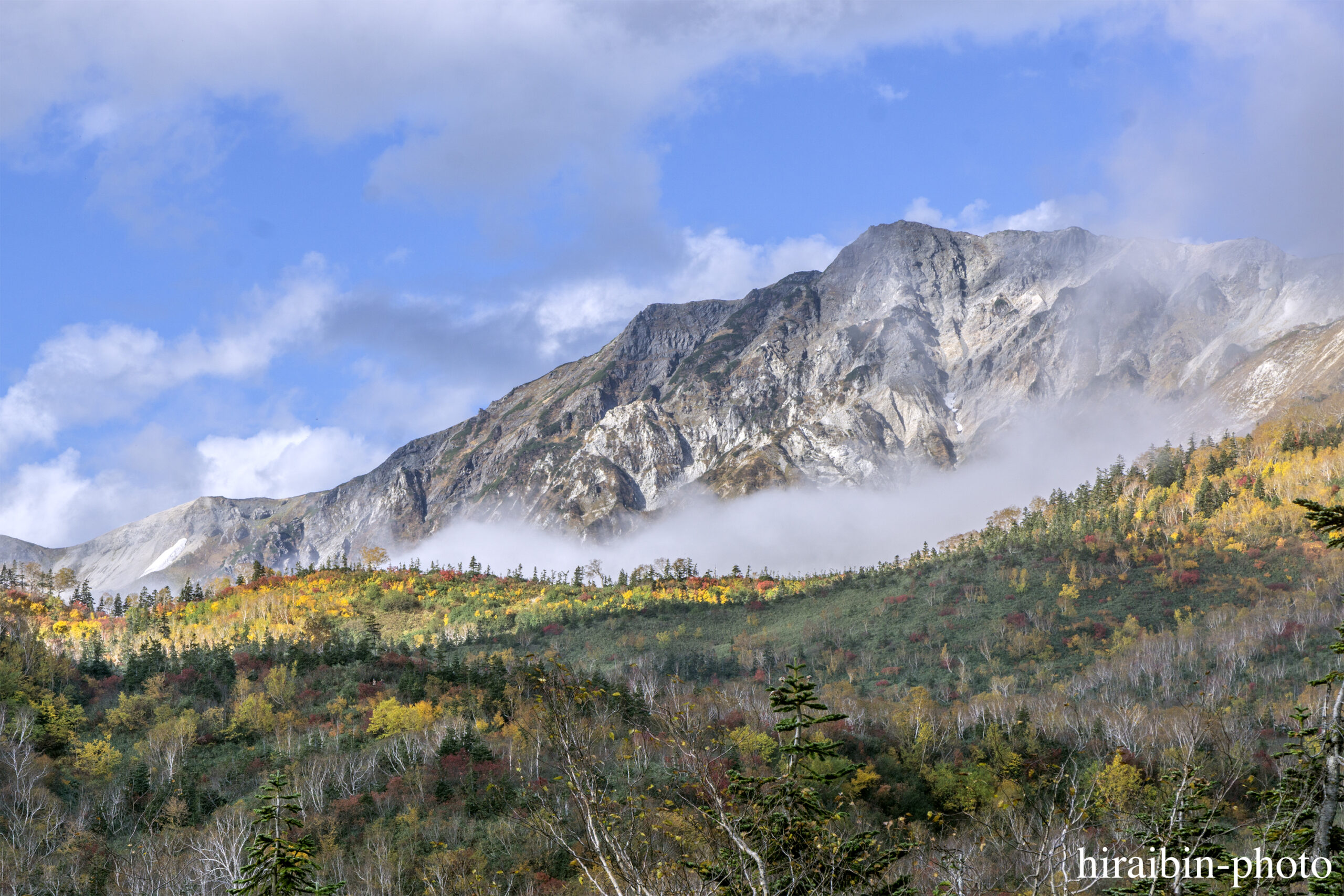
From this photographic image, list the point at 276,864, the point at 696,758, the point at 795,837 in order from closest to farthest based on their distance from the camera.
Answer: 1. the point at 696,758
2. the point at 795,837
3. the point at 276,864

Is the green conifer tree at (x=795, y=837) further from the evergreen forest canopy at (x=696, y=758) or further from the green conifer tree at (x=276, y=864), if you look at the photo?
the green conifer tree at (x=276, y=864)

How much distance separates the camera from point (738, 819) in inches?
597

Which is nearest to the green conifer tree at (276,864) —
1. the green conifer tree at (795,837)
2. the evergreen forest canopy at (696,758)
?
the evergreen forest canopy at (696,758)

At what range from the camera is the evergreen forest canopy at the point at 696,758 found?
16438 mm

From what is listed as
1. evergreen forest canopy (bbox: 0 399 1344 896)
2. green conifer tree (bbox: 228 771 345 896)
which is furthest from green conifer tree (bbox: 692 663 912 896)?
green conifer tree (bbox: 228 771 345 896)

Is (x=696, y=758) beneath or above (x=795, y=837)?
above

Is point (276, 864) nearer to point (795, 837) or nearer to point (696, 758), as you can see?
point (795, 837)

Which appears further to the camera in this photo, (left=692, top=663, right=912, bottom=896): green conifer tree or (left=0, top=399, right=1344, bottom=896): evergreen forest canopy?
(left=0, top=399, right=1344, bottom=896): evergreen forest canopy

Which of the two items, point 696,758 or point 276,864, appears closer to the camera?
point 696,758

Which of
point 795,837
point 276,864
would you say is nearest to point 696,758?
point 795,837

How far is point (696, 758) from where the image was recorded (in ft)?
44.0

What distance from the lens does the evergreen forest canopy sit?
16438 mm

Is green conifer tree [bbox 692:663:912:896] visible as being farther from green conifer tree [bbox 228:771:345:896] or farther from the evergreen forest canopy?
green conifer tree [bbox 228:771:345:896]

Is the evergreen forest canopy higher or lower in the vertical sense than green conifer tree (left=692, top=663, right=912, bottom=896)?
lower
